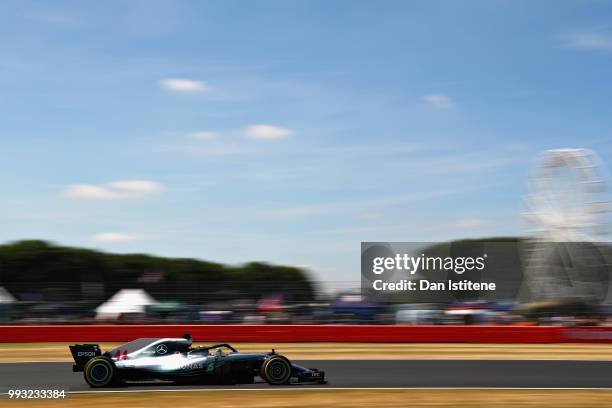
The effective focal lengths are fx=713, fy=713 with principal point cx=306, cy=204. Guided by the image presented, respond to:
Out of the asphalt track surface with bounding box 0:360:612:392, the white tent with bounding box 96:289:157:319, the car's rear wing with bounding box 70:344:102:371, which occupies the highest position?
the white tent with bounding box 96:289:157:319

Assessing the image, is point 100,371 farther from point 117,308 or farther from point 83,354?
point 117,308

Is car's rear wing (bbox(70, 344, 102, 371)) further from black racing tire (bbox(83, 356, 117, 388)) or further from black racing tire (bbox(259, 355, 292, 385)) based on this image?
black racing tire (bbox(259, 355, 292, 385))

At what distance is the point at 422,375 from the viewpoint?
14.7 m

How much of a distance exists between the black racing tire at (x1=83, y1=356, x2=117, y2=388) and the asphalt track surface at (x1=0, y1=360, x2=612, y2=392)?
0.26 m

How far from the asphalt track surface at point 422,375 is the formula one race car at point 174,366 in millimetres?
193

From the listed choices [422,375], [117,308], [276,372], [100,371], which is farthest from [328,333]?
[100,371]

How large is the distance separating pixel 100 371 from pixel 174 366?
1243 mm

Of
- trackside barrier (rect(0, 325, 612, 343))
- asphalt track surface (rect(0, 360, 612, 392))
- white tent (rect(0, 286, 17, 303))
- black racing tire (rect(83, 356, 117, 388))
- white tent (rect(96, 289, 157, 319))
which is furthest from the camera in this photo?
white tent (rect(0, 286, 17, 303))

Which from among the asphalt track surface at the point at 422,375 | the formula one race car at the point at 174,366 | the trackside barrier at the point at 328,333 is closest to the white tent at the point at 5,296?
the trackside barrier at the point at 328,333

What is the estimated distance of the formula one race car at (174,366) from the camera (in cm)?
1208

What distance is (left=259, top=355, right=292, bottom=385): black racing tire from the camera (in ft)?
39.8

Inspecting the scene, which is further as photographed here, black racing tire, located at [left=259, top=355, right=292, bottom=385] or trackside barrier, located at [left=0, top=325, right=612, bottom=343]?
A: trackside barrier, located at [left=0, top=325, right=612, bottom=343]

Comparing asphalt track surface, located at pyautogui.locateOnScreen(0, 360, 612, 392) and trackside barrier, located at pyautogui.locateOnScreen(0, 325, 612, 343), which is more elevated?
trackside barrier, located at pyautogui.locateOnScreen(0, 325, 612, 343)

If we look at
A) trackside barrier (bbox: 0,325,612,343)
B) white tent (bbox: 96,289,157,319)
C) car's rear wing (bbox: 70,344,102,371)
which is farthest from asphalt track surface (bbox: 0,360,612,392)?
white tent (bbox: 96,289,157,319)
